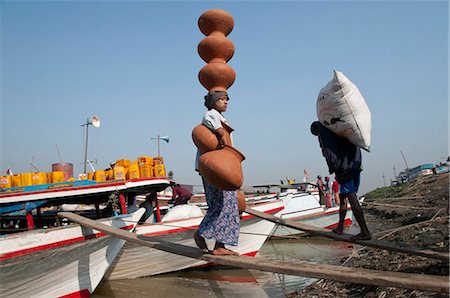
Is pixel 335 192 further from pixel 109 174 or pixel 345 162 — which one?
pixel 345 162

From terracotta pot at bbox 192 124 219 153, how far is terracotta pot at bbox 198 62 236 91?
113cm

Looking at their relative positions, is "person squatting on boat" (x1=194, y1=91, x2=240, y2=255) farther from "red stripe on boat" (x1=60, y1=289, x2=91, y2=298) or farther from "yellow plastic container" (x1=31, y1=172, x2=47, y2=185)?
"yellow plastic container" (x1=31, y1=172, x2=47, y2=185)

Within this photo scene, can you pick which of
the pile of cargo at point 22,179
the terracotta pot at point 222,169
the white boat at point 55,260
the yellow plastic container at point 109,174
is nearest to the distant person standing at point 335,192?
the yellow plastic container at point 109,174

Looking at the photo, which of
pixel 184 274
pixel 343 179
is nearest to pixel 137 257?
pixel 184 274

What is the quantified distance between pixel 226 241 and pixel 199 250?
38 centimetres

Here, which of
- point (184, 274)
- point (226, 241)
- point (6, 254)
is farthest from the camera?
point (184, 274)

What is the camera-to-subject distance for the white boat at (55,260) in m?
5.22

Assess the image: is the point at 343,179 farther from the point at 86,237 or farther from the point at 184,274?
the point at 184,274

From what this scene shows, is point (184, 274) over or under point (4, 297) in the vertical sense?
under

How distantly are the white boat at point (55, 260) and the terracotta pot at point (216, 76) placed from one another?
3.22m

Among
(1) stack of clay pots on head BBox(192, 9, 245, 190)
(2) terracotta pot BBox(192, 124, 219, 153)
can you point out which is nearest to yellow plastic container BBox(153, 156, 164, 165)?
(1) stack of clay pots on head BBox(192, 9, 245, 190)

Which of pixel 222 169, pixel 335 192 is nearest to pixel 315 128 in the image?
pixel 222 169

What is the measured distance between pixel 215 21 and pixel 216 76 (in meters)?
0.85

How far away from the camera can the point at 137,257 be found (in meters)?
8.34
